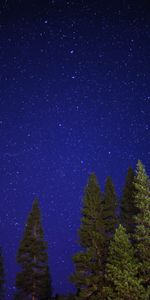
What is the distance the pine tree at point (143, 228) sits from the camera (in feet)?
86.9

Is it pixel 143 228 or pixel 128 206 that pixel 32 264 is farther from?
pixel 143 228

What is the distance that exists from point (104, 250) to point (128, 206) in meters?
8.64

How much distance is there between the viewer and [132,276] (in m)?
25.6

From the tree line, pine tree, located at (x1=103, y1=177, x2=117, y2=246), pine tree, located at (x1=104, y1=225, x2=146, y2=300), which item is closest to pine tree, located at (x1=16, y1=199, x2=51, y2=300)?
the tree line

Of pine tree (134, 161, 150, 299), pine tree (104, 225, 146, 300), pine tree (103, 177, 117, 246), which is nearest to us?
pine tree (104, 225, 146, 300)

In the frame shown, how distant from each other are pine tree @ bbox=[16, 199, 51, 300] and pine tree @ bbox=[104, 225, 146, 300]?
15271mm

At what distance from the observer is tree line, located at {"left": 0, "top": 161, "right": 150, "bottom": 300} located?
26.2 m

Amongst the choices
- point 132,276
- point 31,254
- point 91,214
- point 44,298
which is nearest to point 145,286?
point 132,276

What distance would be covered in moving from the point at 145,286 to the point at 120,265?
10.2 feet

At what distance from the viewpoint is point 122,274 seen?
84.4 ft

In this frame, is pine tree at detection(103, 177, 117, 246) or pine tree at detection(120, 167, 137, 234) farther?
pine tree at detection(120, 167, 137, 234)

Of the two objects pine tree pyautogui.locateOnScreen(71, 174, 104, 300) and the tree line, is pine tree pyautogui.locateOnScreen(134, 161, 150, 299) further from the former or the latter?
pine tree pyautogui.locateOnScreen(71, 174, 104, 300)

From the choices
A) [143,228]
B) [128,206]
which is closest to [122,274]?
[143,228]

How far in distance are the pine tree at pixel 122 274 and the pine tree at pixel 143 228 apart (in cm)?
73
